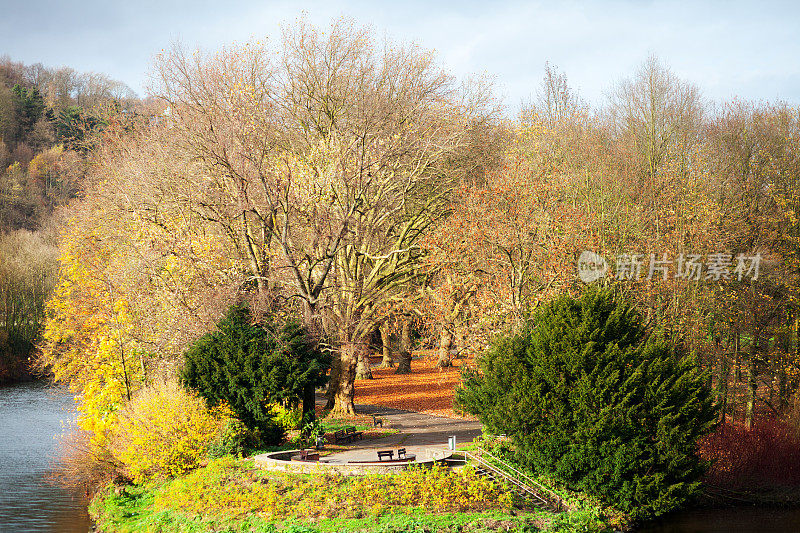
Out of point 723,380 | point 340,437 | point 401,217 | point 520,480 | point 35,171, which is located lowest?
point 520,480

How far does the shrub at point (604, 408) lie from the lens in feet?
62.1

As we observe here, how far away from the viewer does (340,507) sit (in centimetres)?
1723

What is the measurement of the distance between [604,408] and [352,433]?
9.72m

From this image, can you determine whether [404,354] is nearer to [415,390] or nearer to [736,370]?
[415,390]

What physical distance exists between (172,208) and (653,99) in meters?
21.2

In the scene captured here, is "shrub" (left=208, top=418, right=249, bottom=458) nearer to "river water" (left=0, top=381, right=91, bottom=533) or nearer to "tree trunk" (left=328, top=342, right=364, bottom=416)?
"river water" (left=0, top=381, right=91, bottom=533)

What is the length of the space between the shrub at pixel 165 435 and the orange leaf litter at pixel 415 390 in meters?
11.9

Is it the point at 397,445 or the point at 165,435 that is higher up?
the point at 165,435

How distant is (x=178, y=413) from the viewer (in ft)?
68.9

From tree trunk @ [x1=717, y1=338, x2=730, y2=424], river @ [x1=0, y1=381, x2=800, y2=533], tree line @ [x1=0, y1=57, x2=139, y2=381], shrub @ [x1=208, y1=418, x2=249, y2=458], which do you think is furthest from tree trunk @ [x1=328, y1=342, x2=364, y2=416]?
tree line @ [x1=0, y1=57, x2=139, y2=381]

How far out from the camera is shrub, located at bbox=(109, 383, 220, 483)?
2075 centimetres

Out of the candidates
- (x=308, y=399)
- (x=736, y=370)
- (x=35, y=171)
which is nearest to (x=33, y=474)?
(x=308, y=399)

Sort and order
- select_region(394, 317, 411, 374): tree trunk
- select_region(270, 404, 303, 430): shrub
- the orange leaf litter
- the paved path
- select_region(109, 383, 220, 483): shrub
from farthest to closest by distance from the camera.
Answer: select_region(394, 317, 411, 374): tree trunk < the orange leaf litter < select_region(270, 404, 303, 430): shrub < the paved path < select_region(109, 383, 220, 483): shrub

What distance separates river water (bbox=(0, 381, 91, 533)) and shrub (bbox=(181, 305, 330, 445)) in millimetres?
5342
